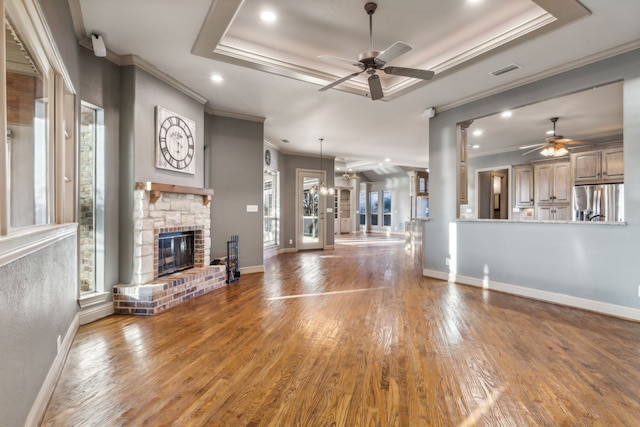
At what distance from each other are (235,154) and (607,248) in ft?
17.4

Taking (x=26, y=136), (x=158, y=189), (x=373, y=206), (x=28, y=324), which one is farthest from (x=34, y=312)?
(x=373, y=206)

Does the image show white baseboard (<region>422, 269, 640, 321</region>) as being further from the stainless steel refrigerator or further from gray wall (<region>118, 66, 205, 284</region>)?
gray wall (<region>118, 66, 205, 284</region>)

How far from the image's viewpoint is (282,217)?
8.46 meters

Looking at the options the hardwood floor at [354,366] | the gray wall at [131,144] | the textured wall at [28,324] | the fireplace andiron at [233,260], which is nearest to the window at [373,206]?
the fireplace andiron at [233,260]

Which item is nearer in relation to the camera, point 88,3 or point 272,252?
point 88,3

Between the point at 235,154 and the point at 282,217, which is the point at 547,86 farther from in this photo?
the point at 282,217

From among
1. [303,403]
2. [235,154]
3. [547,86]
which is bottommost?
[303,403]

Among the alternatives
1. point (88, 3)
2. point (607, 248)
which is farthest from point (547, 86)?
point (88, 3)

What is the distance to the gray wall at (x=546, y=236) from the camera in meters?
3.21

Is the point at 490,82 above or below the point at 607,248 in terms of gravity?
above

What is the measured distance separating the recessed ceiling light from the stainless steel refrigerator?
6923 millimetres

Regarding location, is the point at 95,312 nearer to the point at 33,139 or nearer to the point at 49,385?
the point at 49,385

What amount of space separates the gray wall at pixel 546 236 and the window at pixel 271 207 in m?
4.24

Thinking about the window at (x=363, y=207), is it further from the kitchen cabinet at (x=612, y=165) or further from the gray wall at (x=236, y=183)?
the gray wall at (x=236, y=183)
